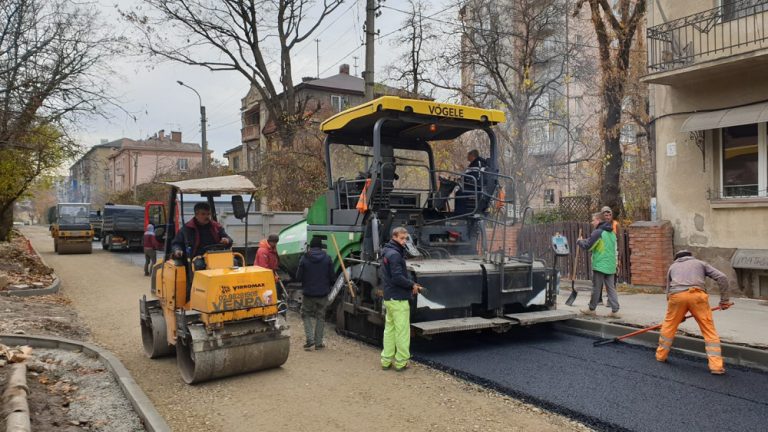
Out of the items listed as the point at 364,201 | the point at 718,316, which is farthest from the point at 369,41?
the point at 718,316

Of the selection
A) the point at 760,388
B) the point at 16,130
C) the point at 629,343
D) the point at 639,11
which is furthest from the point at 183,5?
the point at 760,388

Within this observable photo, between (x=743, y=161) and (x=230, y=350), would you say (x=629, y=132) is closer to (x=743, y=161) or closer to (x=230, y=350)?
(x=743, y=161)

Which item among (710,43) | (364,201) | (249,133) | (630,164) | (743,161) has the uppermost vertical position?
(249,133)

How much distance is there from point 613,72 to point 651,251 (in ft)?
14.3

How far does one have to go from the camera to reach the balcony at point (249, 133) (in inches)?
1824

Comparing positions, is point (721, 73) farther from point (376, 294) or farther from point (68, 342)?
point (68, 342)

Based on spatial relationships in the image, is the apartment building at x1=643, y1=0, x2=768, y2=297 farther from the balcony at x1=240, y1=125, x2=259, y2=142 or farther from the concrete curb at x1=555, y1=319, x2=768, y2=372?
the balcony at x1=240, y1=125, x2=259, y2=142

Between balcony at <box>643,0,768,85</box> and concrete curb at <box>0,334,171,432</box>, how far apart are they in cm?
927

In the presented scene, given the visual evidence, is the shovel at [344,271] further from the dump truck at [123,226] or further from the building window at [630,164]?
the dump truck at [123,226]

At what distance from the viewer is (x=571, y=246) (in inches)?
518

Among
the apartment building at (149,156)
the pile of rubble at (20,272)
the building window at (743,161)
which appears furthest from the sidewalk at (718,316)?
the apartment building at (149,156)

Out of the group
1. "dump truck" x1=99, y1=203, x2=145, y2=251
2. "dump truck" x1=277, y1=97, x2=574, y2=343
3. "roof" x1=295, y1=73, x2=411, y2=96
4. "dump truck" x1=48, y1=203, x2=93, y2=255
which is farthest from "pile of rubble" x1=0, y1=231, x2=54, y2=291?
"roof" x1=295, y1=73, x2=411, y2=96

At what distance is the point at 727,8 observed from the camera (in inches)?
393

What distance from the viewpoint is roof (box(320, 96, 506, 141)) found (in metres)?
7.52
